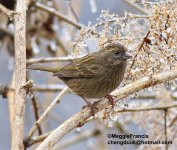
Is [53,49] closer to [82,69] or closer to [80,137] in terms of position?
[80,137]

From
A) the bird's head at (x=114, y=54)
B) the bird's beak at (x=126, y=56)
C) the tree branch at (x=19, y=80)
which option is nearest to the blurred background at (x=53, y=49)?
the bird's head at (x=114, y=54)

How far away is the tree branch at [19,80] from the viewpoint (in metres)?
2.80

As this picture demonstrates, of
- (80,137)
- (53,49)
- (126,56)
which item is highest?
(53,49)

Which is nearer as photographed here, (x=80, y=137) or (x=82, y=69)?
(x=82, y=69)

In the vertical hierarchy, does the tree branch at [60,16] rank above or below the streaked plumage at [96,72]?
above

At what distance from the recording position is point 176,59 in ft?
9.44

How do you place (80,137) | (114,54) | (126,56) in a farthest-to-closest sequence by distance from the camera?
(80,137) → (114,54) → (126,56)

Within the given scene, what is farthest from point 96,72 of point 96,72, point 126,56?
point 126,56

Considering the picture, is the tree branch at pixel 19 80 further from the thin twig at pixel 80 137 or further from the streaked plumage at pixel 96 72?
the thin twig at pixel 80 137

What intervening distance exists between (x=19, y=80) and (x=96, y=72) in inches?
29.2

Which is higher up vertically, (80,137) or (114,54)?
(114,54)

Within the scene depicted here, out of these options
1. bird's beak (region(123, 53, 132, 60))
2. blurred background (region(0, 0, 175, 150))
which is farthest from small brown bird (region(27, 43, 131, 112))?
blurred background (region(0, 0, 175, 150))

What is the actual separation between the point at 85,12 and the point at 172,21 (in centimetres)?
302

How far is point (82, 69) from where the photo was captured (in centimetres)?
364
